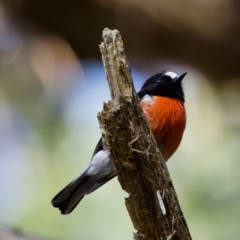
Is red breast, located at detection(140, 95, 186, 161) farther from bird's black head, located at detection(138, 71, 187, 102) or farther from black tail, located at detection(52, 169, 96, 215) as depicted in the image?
black tail, located at detection(52, 169, 96, 215)

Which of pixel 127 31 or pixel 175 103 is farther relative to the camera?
pixel 127 31

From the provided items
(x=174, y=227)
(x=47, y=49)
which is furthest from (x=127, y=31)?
(x=174, y=227)

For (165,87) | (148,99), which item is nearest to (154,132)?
(148,99)

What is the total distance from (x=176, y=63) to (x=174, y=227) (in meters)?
1.72

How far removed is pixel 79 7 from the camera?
2486 millimetres

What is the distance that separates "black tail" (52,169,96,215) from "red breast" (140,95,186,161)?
1.33 ft

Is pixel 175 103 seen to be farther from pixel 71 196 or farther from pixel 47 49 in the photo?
pixel 47 49

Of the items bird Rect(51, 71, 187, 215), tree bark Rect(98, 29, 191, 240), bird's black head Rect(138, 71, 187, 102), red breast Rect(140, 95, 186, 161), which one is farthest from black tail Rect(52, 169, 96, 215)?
tree bark Rect(98, 29, 191, 240)

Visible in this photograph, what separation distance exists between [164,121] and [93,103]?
859 millimetres

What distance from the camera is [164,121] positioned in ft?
6.00

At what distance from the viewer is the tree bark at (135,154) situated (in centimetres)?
116

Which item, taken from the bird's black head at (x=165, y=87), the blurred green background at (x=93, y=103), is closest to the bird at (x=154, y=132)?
the bird's black head at (x=165, y=87)

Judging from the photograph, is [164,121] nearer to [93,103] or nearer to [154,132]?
[154,132]

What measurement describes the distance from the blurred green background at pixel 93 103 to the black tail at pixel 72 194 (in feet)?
1.73
